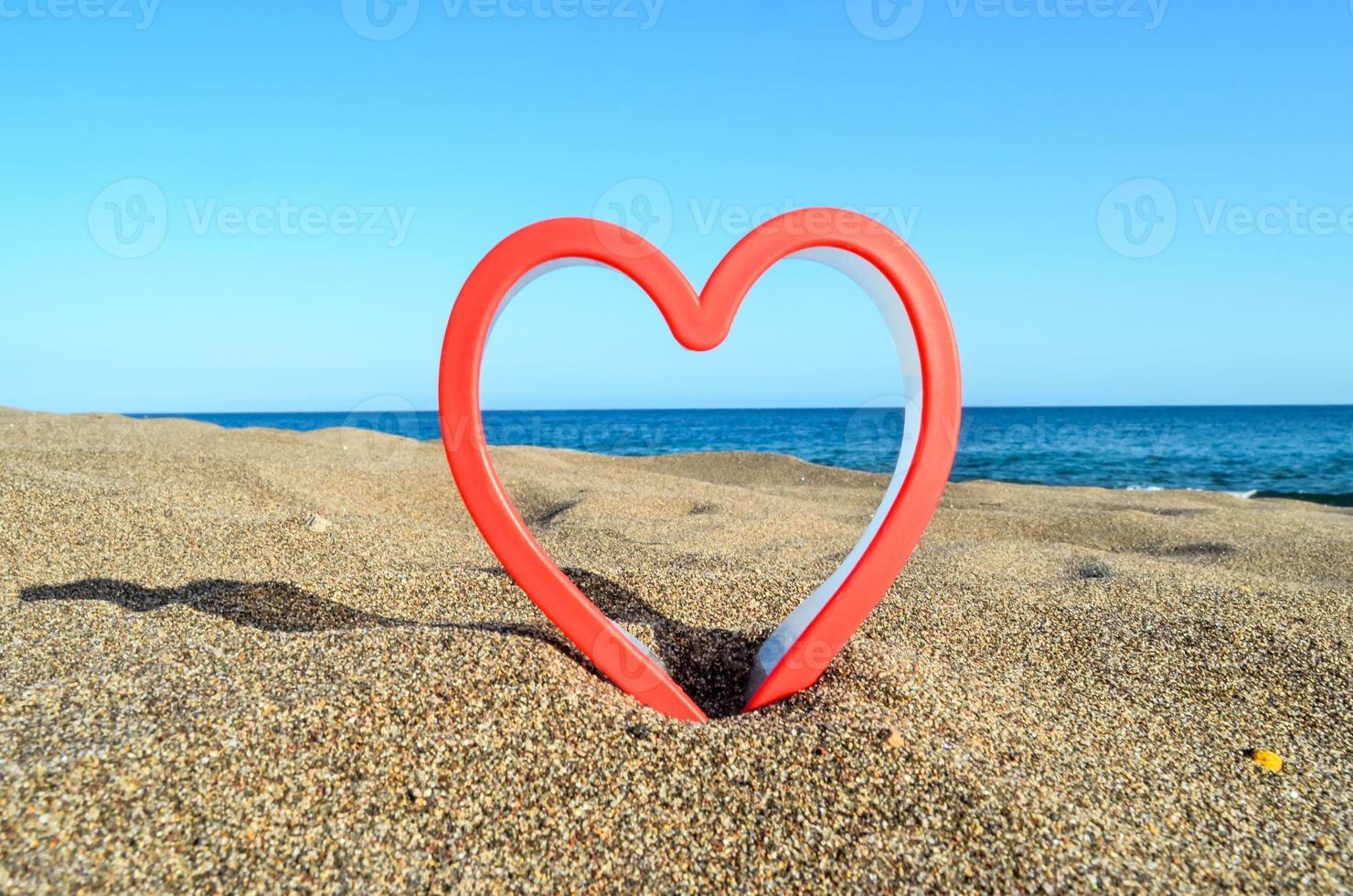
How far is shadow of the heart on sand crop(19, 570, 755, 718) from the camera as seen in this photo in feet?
14.0

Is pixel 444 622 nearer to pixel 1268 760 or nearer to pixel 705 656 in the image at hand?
pixel 705 656

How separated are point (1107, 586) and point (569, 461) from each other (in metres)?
10.8

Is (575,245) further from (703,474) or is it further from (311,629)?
(703,474)

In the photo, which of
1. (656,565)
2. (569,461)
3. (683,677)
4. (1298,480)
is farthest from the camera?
(1298,480)

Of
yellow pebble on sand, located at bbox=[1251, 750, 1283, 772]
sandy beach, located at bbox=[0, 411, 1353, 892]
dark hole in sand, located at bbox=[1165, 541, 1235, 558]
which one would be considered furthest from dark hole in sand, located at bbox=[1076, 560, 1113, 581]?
yellow pebble on sand, located at bbox=[1251, 750, 1283, 772]

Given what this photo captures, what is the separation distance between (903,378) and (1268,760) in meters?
2.32

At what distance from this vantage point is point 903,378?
416cm

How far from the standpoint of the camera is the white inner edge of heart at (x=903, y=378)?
384cm

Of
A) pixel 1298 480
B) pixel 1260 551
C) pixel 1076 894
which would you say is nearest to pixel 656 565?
pixel 1076 894

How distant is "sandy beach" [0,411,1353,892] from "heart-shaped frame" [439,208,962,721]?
0.77 ft

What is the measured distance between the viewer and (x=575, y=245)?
3629 millimetres

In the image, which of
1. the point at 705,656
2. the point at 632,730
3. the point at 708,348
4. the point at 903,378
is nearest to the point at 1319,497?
the point at 903,378

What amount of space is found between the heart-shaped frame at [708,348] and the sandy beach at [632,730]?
0.23 m

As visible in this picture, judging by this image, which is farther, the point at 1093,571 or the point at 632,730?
the point at 1093,571
